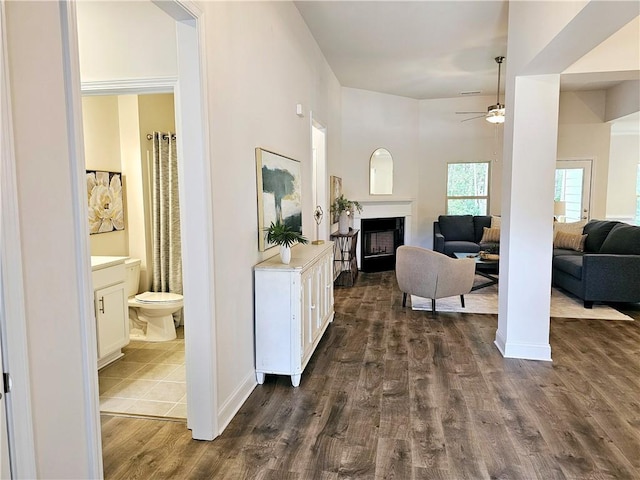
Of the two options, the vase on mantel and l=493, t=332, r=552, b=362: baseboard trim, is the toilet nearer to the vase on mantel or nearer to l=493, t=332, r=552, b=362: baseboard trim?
l=493, t=332, r=552, b=362: baseboard trim

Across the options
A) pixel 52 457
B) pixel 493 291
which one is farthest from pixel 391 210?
pixel 52 457

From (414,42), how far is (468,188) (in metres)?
4.04

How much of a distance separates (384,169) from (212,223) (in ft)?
20.1

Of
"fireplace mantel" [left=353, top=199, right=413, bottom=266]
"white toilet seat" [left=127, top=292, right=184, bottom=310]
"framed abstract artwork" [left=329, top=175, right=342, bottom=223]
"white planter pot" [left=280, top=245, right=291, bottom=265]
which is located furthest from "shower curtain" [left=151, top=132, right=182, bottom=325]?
"fireplace mantel" [left=353, top=199, right=413, bottom=266]

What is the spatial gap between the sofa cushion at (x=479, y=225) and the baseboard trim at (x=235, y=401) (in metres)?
5.85

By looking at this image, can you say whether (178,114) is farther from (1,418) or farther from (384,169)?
(384,169)

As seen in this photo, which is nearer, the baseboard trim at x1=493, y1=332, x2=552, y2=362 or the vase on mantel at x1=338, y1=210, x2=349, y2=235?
the baseboard trim at x1=493, y1=332, x2=552, y2=362

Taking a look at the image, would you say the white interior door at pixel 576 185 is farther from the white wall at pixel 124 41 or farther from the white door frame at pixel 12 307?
the white door frame at pixel 12 307

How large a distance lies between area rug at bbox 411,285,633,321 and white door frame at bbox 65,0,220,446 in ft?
10.8

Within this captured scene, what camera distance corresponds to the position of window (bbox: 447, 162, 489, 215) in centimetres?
845

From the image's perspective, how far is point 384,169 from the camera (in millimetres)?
8133

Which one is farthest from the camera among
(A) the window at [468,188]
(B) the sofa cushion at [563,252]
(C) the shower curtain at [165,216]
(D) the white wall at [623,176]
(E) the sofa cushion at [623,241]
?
(D) the white wall at [623,176]

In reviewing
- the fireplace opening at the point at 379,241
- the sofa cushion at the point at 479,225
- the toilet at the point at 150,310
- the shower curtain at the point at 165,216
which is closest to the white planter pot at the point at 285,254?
the toilet at the point at 150,310

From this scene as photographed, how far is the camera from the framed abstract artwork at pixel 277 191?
10.5 ft
